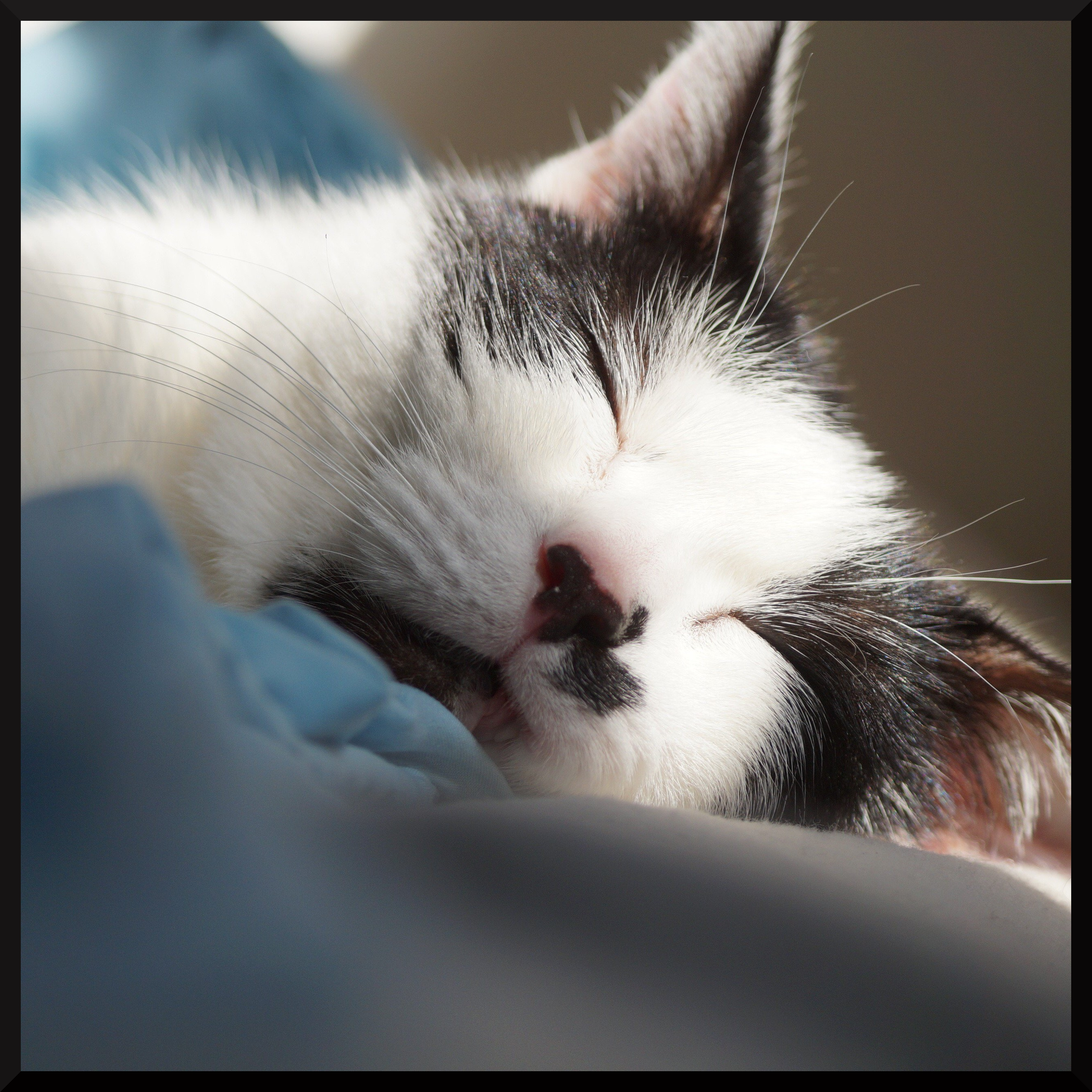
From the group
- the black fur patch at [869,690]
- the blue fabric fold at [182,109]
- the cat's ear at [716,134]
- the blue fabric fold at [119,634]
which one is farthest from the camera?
the blue fabric fold at [182,109]

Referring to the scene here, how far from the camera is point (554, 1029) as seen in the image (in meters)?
0.34

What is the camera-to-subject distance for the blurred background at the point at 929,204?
1.43 metres

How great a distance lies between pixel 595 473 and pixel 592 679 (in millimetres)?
163

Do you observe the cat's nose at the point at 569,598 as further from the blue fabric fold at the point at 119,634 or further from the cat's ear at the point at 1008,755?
the cat's ear at the point at 1008,755

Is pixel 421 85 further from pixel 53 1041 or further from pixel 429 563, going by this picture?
pixel 53 1041

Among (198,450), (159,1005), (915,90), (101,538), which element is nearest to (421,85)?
(915,90)

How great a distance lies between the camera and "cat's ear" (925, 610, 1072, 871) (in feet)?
2.41

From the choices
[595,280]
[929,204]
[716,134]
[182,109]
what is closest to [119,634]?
[595,280]

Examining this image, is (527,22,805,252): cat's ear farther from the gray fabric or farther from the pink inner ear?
the gray fabric

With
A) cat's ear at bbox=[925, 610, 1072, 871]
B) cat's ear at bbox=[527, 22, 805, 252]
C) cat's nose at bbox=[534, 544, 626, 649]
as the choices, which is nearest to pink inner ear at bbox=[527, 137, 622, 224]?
cat's ear at bbox=[527, 22, 805, 252]

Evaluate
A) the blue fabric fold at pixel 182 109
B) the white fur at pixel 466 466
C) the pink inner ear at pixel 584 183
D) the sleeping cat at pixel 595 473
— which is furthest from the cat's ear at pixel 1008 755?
the blue fabric fold at pixel 182 109

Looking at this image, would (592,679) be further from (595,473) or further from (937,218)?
(937,218)

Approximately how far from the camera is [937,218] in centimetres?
156

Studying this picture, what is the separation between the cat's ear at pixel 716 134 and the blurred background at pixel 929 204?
0.58 metres
